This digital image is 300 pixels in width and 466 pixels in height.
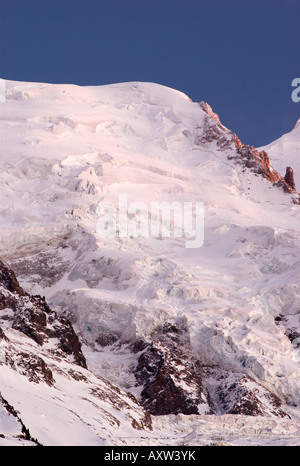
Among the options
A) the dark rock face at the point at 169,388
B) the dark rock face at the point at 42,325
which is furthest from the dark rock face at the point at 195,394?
the dark rock face at the point at 42,325

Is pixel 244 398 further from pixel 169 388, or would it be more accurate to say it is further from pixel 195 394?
pixel 169 388

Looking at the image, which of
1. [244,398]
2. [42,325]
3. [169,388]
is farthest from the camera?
[42,325]

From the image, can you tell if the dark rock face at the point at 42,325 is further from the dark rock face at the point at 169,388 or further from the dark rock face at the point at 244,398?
the dark rock face at the point at 244,398

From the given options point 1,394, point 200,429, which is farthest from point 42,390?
point 200,429

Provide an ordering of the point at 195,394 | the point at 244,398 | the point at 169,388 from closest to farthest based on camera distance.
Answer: the point at 244,398 → the point at 195,394 → the point at 169,388

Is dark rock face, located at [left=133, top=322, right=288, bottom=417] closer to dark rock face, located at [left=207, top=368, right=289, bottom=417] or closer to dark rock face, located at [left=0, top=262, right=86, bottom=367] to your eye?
dark rock face, located at [left=207, top=368, right=289, bottom=417]

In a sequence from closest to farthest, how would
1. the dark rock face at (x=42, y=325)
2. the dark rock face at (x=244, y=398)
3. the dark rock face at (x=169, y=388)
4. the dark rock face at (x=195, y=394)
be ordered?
the dark rock face at (x=244, y=398)
the dark rock face at (x=195, y=394)
the dark rock face at (x=169, y=388)
the dark rock face at (x=42, y=325)

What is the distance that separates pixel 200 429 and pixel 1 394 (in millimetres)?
44722

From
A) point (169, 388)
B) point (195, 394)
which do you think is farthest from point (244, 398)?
point (169, 388)

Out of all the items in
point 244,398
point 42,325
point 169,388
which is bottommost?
point 244,398

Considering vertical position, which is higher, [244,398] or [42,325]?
[42,325]

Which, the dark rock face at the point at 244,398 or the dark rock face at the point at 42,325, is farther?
the dark rock face at the point at 42,325
